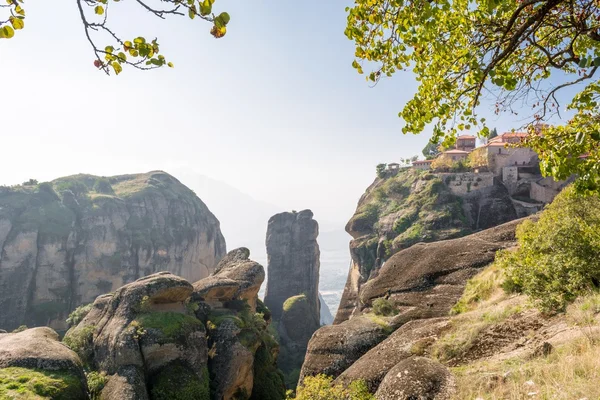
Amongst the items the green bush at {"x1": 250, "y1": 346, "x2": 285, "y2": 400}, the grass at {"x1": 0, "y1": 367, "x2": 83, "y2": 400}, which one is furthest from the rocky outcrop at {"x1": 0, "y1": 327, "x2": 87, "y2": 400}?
the green bush at {"x1": 250, "y1": 346, "x2": 285, "y2": 400}

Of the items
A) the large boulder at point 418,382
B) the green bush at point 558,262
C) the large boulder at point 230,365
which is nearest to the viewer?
the large boulder at point 418,382

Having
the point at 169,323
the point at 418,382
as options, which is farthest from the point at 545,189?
the point at 169,323

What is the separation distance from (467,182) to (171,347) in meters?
41.9

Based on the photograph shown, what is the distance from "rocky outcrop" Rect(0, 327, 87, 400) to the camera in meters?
13.4

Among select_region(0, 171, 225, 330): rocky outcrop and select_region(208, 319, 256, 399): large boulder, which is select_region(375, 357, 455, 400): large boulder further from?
select_region(0, 171, 225, 330): rocky outcrop

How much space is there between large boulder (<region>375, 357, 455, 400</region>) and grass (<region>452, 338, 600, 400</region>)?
0.31 meters

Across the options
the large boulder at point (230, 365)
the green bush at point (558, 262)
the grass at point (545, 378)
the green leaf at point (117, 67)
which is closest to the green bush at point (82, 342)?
the large boulder at point (230, 365)

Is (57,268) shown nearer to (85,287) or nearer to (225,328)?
(85,287)

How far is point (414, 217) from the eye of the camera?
46.0m

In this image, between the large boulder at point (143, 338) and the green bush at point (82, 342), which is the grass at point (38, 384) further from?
the green bush at point (82, 342)

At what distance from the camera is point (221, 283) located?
90.0ft

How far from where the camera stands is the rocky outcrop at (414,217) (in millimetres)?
41938

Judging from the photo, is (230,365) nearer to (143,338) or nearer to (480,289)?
(143,338)

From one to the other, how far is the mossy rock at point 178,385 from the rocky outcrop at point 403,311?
21.6ft
